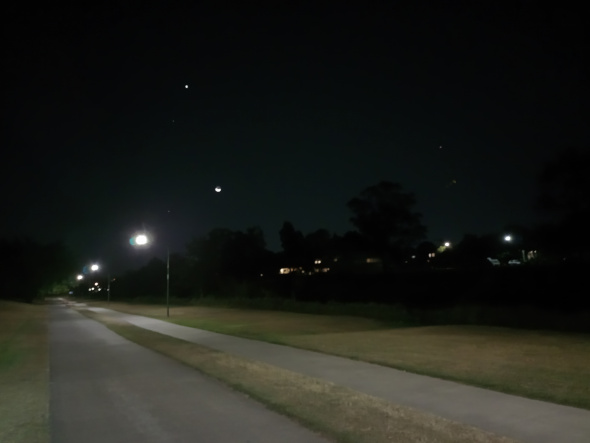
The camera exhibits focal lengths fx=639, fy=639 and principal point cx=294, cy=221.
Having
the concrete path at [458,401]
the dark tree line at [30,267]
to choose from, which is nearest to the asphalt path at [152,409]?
the concrete path at [458,401]

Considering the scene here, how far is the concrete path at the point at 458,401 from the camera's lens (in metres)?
7.82

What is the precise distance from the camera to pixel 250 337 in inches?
890

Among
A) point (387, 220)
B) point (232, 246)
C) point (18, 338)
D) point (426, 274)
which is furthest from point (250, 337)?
point (232, 246)

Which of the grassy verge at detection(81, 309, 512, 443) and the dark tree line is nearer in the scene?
the grassy verge at detection(81, 309, 512, 443)

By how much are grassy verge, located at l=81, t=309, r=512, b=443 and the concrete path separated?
35cm

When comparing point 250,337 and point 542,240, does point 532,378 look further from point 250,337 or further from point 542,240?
point 542,240

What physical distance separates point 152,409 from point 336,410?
2.85 m

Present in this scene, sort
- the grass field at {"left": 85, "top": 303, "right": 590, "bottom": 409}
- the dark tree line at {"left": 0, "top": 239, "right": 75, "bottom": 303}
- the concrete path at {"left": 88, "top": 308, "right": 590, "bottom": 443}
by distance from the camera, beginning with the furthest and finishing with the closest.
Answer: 1. the dark tree line at {"left": 0, "top": 239, "right": 75, "bottom": 303}
2. the grass field at {"left": 85, "top": 303, "right": 590, "bottom": 409}
3. the concrete path at {"left": 88, "top": 308, "right": 590, "bottom": 443}

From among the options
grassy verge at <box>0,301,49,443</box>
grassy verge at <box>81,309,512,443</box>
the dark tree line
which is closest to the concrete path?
grassy verge at <box>81,309,512,443</box>

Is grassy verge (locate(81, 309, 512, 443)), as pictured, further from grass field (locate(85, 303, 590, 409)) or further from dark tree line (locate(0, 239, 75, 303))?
dark tree line (locate(0, 239, 75, 303))

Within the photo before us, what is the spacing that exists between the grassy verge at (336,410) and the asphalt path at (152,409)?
0.30m

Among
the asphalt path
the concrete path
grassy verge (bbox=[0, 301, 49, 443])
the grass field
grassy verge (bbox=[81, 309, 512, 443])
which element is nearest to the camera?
grassy verge (bbox=[81, 309, 512, 443])

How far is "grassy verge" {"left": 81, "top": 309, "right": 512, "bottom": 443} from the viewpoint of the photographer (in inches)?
301

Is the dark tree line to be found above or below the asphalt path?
above
